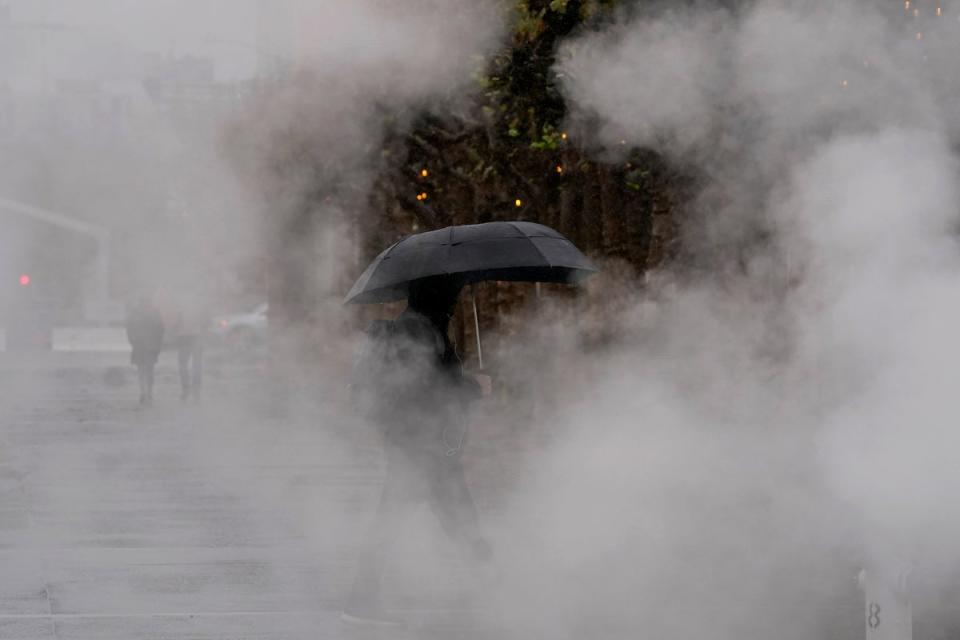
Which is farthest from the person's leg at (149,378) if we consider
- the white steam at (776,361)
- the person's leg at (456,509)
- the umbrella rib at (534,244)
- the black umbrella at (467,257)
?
the person's leg at (456,509)

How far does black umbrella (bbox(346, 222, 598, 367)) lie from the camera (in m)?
8.93

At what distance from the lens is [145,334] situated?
25.8 meters

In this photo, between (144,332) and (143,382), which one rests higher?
(144,332)

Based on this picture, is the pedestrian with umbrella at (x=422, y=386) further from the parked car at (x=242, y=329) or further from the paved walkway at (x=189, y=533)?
the parked car at (x=242, y=329)

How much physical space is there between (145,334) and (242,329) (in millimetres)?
28420

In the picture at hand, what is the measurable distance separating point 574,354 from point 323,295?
12.3 meters

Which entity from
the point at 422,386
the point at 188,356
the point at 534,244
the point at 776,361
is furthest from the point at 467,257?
the point at 188,356

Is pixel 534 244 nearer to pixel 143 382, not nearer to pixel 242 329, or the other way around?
pixel 143 382

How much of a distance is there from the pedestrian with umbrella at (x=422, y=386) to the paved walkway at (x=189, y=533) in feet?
1.28

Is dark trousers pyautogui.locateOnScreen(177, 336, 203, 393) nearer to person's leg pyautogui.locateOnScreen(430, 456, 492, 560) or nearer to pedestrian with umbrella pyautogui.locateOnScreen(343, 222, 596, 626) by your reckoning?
pedestrian with umbrella pyautogui.locateOnScreen(343, 222, 596, 626)

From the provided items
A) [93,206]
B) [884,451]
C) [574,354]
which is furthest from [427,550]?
[574,354]

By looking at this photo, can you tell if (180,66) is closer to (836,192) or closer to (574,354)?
(836,192)

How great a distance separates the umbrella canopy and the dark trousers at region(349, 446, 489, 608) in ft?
2.56

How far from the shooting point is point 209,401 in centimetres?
2738
